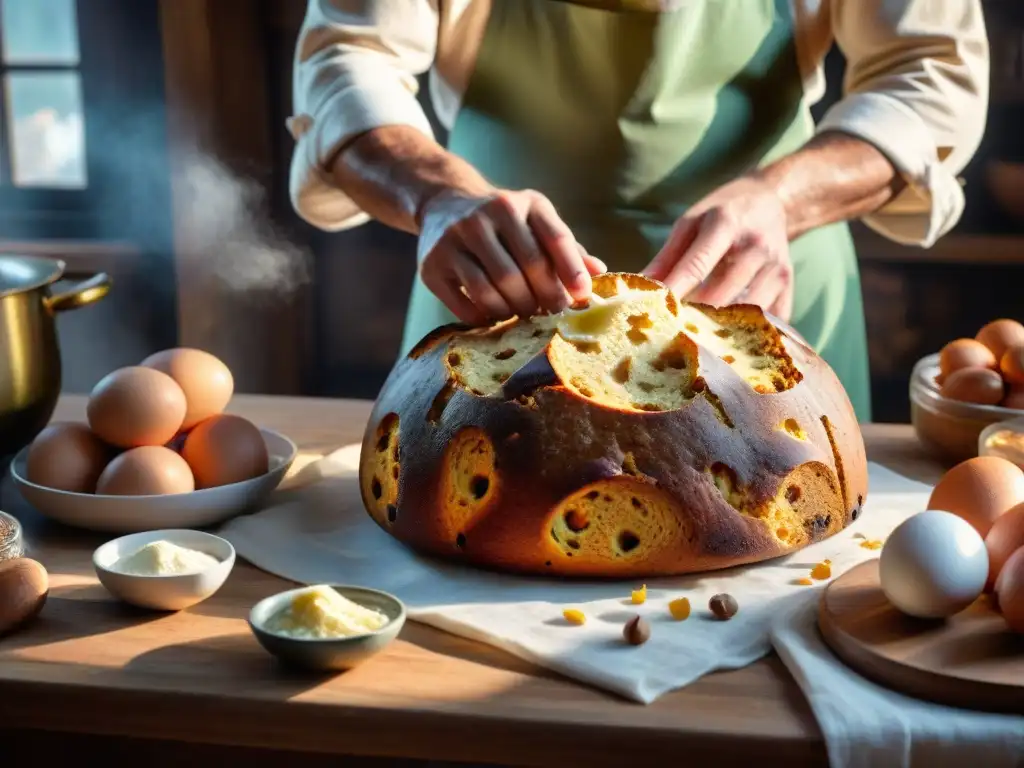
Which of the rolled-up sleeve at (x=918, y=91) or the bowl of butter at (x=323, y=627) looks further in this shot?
the rolled-up sleeve at (x=918, y=91)

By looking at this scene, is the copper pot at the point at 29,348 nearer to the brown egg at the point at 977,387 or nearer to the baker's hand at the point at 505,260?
the baker's hand at the point at 505,260

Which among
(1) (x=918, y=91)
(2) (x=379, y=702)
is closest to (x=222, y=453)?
(2) (x=379, y=702)

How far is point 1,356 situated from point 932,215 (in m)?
1.14

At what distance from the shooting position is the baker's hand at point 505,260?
1.19 meters

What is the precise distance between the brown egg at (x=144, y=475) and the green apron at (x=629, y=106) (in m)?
0.61

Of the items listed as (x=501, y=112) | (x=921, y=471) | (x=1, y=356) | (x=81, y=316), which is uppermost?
(x=501, y=112)

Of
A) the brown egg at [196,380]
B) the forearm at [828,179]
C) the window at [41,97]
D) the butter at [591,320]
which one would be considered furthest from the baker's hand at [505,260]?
the window at [41,97]

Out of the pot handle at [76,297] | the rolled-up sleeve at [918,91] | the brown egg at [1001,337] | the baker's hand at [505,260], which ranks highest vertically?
the rolled-up sleeve at [918,91]

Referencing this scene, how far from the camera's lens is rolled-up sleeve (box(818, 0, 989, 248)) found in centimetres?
156

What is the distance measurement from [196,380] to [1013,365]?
2.88 ft

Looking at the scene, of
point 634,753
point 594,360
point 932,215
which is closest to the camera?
point 634,753

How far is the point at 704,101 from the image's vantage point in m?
1.67

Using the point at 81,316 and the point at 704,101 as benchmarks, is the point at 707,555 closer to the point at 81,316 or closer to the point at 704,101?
the point at 704,101

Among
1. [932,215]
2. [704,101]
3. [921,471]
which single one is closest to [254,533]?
[921,471]
